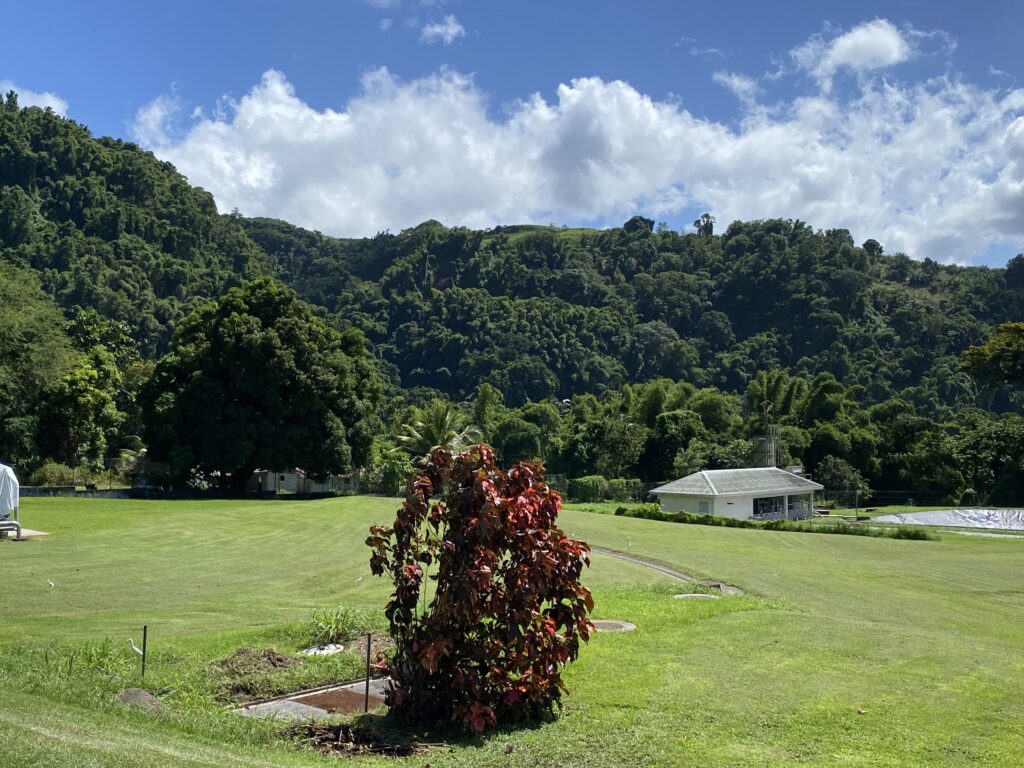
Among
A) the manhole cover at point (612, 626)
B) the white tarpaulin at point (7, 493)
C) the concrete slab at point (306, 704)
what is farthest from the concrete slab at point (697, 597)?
the white tarpaulin at point (7, 493)

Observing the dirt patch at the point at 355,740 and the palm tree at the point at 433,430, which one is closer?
the dirt patch at the point at 355,740

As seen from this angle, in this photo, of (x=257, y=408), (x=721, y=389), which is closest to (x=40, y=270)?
(x=257, y=408)

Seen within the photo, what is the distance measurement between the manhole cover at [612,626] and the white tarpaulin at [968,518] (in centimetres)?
4290

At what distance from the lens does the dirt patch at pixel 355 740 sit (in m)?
7.92

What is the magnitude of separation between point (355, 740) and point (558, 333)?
15081 cm

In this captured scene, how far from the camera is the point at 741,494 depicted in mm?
55844

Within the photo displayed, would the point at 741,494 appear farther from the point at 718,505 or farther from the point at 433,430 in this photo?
the point at 433,430

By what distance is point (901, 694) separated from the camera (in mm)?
9180

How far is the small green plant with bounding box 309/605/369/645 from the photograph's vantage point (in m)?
12.0

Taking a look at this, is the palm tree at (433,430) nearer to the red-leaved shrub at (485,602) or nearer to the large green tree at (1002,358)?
the large green tree at (1002,358)

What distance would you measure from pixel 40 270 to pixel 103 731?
365 ft

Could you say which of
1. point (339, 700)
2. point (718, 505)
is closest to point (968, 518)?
point (718, 505)

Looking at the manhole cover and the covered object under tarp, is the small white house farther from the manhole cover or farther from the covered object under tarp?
the manhole cover

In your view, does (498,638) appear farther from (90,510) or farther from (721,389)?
(721,389)
